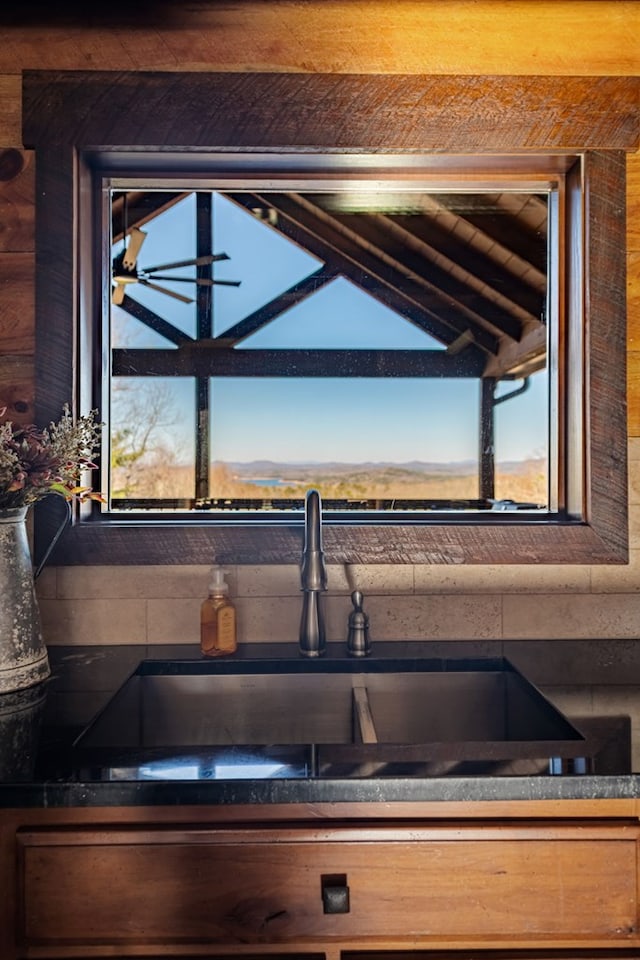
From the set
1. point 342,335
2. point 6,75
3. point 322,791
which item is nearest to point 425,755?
point 322,791

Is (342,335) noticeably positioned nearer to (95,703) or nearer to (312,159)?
(312,159)

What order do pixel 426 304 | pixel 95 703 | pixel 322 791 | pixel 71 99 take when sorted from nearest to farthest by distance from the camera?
pixel 322 791
pixel 95 703
pixel 71 99
pixel 426 304

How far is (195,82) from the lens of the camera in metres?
1.46

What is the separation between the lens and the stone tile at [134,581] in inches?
58.6

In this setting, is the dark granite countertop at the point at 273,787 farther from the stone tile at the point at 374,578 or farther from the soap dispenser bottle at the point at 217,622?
the stone tile at the point at 374,578

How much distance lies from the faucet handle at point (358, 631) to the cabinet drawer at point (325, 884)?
1.70ft

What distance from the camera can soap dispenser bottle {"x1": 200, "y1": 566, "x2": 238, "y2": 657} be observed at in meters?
1.40

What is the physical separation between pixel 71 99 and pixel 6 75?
→ 0.52ft

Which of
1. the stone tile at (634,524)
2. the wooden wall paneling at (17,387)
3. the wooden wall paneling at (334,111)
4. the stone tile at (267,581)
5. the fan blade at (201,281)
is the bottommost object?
the stone tile at (267,581)

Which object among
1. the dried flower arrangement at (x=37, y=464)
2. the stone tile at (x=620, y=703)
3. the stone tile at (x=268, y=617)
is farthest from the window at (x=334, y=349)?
the stone tile at (x=620, y=703)

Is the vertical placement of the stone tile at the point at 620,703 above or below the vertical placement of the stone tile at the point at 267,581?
below

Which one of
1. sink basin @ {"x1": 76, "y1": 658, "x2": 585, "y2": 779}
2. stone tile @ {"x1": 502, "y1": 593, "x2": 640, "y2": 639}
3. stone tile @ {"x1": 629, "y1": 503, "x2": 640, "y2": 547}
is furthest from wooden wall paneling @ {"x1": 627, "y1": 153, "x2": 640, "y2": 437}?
sink basin @ {"x1": 76, "y1": 658, "x2": 585, "y2": 779}

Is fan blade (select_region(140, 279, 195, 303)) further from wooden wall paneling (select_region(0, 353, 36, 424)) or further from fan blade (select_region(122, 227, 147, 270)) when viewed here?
wooden wall paneling (select_region(0, 353, 36, 424))

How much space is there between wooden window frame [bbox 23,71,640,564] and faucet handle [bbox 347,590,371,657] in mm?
104
